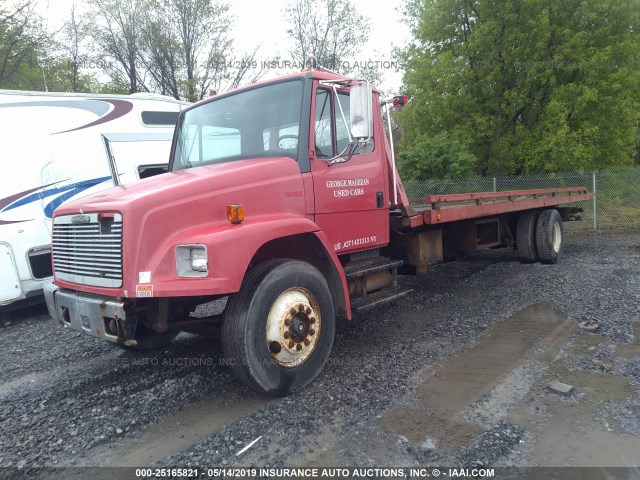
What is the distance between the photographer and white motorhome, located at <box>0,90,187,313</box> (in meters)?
6.51

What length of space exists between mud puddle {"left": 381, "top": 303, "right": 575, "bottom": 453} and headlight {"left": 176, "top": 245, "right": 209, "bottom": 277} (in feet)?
5.53

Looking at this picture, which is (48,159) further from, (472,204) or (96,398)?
(472,204)

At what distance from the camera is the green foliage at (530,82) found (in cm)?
1538

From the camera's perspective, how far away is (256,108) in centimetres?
436

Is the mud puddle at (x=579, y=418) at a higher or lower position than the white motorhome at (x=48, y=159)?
lower

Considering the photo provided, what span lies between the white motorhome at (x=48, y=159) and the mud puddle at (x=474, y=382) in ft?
16.8

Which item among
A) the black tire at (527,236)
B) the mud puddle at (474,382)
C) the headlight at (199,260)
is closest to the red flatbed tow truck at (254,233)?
the headlight at (199,260)

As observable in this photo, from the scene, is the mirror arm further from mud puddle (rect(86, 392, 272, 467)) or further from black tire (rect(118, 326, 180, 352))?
black tire (rect(118, 326, 180, 352))

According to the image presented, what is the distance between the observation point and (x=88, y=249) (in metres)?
3.50

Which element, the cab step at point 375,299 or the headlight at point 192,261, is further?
the cab step at point 375,299

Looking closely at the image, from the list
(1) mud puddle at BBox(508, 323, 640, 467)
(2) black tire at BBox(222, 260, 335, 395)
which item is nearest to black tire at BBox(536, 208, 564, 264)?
(1) mud puddle at BBox(508, 323, 640, 467)

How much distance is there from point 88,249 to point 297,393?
78.3 inches

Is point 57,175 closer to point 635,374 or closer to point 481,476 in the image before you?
point 481,476

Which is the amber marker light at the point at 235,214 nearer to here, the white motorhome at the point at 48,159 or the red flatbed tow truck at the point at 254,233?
the red flatbed tow truck at the point at 254,233
